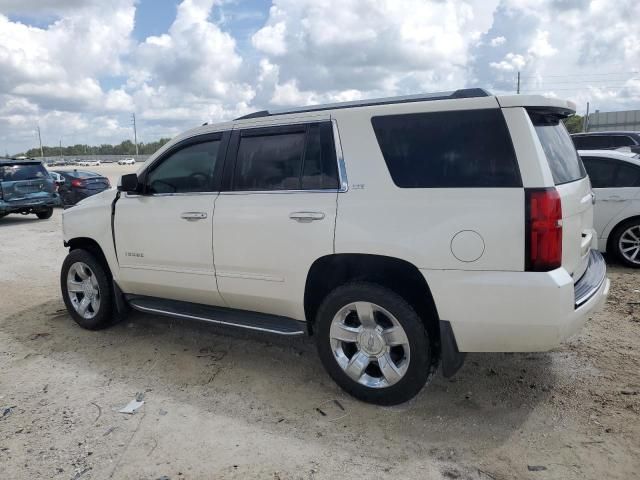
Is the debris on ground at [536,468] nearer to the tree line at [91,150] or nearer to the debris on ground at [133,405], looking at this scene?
the debris on ground at [133,405]

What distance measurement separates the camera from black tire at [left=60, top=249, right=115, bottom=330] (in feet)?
16.2

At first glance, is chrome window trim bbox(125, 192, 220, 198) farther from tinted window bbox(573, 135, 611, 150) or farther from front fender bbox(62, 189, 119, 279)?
tinted window bbox(573, 135, 611, 150)

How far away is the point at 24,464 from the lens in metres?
2.98

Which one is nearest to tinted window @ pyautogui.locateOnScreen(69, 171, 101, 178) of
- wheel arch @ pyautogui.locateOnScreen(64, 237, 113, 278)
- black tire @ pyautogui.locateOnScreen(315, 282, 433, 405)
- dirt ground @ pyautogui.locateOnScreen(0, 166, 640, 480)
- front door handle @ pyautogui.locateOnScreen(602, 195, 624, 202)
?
wheel arch @ pyautogui.locateOnScreen(64, 237, 113, 278)

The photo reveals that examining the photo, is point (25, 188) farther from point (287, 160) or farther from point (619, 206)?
point (619, 206)

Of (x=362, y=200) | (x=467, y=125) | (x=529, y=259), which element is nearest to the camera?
(x=529, y=259)

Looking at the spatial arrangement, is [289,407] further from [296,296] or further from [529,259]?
[529,259]

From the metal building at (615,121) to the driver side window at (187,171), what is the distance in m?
38.4

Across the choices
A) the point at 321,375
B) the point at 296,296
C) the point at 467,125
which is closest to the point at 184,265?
the point at 296,296

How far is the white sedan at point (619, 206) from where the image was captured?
6922 millimetres

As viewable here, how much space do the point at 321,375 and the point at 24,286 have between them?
5.03 m

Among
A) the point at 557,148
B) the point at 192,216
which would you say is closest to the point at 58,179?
the point at 192,216

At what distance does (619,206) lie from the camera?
22.9 feet

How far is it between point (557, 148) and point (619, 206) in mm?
4405
